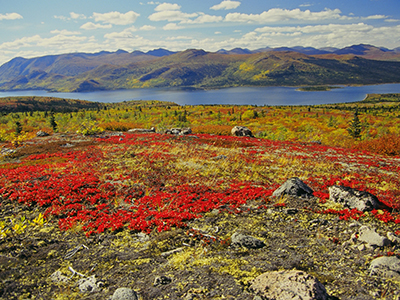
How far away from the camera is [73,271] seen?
725 centimetres

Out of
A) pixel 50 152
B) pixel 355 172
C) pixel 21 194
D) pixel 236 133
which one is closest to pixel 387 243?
pixel 355 172

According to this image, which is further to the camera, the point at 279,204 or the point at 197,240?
the point at 279,204

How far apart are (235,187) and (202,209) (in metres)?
3.80

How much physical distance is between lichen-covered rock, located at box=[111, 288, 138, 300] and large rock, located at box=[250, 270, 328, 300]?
10.5ft

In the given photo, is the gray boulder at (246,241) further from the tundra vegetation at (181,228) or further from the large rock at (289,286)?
the large rock at (289,286)

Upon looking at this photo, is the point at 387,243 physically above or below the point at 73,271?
above

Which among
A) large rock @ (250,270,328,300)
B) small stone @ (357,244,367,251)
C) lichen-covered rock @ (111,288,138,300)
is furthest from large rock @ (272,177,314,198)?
lichen-covered rock @ (111,288,138,300)

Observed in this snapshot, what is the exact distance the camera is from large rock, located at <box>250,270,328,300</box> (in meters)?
5.25

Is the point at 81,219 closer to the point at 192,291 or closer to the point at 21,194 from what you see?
the point at 21,194

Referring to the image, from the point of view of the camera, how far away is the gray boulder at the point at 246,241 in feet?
26.5

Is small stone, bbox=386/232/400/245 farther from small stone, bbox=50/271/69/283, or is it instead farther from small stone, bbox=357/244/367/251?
small stone, bbox=50/271/69/283

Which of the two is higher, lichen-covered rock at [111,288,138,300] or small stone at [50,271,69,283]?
lichen-covered rock at [111,288,138,300]

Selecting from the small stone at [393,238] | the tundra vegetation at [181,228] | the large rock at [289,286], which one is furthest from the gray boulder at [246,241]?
the small stone at [393,238]

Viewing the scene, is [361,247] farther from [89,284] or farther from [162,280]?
[89,284]
